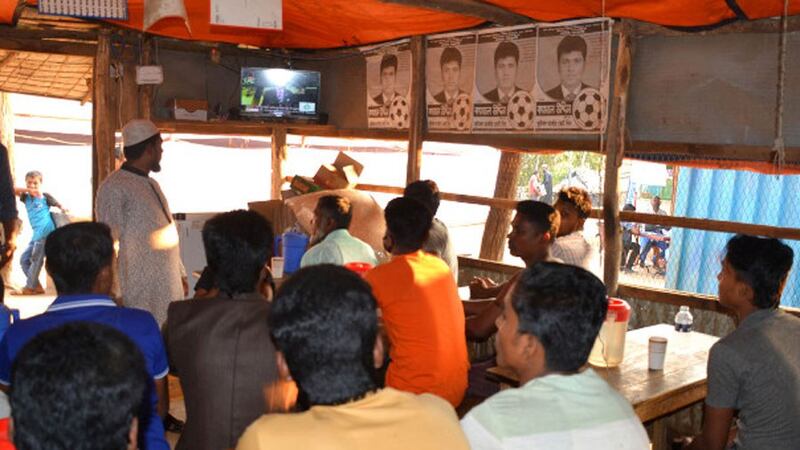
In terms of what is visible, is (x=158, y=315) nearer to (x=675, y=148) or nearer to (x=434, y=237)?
(x=434, y=237)

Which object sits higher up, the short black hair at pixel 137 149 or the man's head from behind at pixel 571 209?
the short black hair at pixel 137 149

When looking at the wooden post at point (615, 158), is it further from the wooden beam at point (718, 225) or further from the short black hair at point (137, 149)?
the short black hair at point (137, 149)

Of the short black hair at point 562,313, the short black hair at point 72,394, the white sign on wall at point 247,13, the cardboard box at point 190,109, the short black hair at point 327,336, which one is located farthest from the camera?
the cardboard box at point 190,109

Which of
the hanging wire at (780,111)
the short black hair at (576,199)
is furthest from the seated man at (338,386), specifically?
the hanging wire at (780,111)

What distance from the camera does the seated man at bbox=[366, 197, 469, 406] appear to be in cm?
329

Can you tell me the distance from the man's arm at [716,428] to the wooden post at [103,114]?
524 cm

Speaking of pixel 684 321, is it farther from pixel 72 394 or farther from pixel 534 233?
pixel 72 394

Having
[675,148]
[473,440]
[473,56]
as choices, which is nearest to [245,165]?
[473,56]

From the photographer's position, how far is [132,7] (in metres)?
5.43

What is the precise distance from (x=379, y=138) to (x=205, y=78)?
179 cm

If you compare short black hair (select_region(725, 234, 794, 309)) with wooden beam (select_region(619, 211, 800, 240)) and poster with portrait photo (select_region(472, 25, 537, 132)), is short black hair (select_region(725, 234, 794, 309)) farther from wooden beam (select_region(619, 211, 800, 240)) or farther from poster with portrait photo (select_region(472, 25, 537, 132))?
poster with portrait photo (select_region(472, 25, 537, 132))

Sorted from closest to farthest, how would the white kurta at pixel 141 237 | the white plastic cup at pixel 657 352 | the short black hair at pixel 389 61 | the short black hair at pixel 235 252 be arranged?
1. the short black hair at pixel 235 252
2. the white plastic cup at pixel 657 352
3. the white kurta at pixel 141 237
4. the short black hair at pixel 389 61

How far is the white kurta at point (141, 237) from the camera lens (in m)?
4.26

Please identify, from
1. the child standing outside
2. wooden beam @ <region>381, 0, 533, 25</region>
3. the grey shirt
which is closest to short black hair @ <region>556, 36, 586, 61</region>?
wooden beam @ <region>381, 0, 533, 25</region>
